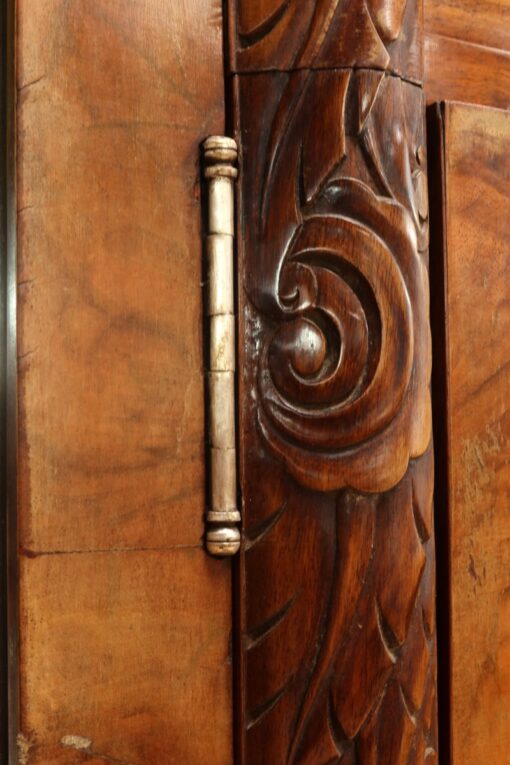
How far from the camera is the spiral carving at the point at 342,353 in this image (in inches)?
34.0

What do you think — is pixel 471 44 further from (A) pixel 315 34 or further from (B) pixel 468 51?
(A) pixel 315 34

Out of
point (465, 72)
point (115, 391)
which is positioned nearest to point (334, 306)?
point (115, 391)

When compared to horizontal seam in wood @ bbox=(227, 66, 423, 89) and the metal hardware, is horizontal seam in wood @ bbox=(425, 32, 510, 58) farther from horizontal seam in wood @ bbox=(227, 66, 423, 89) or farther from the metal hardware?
the metal hardware

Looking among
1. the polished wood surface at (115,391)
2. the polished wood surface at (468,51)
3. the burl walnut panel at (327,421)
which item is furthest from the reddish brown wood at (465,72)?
the polished wood surface at (115,391)

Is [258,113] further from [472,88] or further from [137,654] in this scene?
[137,654]

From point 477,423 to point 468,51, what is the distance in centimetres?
35

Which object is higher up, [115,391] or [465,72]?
[465,72]

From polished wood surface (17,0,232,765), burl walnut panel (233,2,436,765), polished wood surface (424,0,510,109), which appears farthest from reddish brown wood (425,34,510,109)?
polished wood surface (17,0,232,765)

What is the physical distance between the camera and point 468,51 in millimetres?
999

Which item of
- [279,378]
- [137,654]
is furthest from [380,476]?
[137,654]

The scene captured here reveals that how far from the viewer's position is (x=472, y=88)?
1000 millimetres

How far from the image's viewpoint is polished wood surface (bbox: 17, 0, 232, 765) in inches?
32.2

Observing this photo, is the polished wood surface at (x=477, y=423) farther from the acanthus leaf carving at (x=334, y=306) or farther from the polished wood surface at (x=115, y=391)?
the polished wood surface at (x=115, y=391)

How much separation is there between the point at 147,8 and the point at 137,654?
0.52 m
